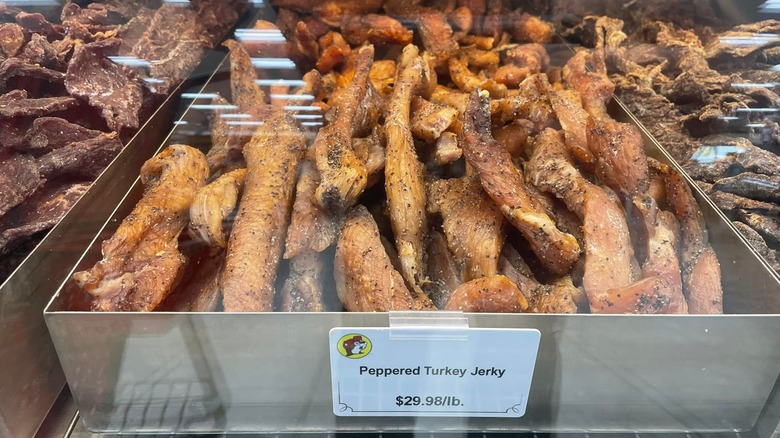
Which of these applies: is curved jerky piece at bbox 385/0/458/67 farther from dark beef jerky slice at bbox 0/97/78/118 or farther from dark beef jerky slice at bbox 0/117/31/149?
dark beef jerky slice at bbox 0/117/31/149

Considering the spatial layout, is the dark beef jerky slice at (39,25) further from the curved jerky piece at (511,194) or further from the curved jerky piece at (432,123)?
the curved jerky piece at (511,194)

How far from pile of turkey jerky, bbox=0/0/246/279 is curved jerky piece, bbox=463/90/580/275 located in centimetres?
116

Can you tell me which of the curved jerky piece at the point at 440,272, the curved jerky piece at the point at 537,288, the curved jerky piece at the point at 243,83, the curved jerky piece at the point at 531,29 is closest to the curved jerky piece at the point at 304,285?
the curved jerky piece at the point at 440,272

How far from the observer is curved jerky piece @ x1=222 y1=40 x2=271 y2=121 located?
2082 mm

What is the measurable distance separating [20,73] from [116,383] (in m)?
1.19

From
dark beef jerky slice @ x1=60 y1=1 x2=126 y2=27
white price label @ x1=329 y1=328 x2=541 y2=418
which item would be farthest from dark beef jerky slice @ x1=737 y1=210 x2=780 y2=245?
dark beef jerky slice @ x1=60 y1=1 x2=126 y2=27

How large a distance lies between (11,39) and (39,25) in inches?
5.8

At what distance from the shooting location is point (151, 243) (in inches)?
58.9

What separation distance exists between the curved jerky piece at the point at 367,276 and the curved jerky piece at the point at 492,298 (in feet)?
0.35

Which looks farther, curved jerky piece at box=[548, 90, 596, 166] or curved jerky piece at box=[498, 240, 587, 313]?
curved jerky piece at box=[548, 90, 596, 166]

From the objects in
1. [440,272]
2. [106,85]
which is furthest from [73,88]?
[440,272]

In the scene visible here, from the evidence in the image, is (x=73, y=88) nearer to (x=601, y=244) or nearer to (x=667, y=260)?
(x=601, y=244)

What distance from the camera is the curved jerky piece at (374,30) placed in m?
2.45

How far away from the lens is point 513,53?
2.47m
